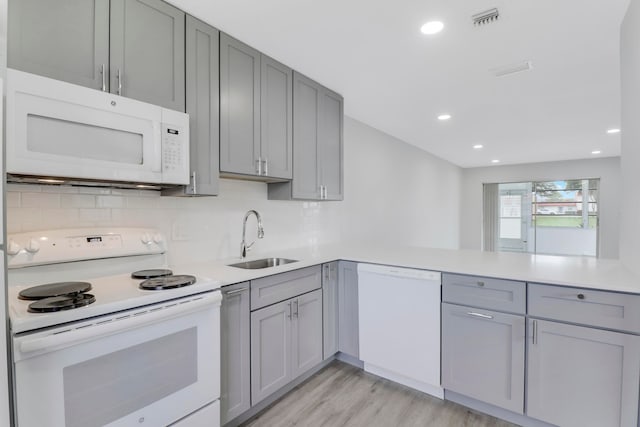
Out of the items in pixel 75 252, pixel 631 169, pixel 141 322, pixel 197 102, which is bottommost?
pixel 141 322

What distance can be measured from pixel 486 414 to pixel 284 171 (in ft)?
7.07

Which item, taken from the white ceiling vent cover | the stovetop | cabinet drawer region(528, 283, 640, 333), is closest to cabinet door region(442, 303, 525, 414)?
cabinet drawer region(528, 283, 640, 333)

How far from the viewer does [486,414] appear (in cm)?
199

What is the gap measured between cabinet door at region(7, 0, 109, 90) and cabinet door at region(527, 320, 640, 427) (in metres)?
2.61

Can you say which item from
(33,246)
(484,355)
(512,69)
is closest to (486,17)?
(512,69)

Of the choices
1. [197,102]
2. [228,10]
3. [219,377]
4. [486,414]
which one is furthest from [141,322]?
[486,414]

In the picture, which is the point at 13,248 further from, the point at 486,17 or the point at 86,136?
the point at 486,17

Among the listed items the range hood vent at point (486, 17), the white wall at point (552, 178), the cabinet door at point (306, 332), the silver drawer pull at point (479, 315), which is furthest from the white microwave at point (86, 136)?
the white wall at point (552, 178)

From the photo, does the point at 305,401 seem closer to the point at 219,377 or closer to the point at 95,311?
the point at 219,377

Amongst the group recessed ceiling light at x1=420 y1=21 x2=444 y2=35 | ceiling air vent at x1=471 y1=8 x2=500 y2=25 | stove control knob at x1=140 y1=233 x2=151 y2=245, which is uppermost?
recessed ceiling light at x1=420 y1=21 x2=444 y2=35

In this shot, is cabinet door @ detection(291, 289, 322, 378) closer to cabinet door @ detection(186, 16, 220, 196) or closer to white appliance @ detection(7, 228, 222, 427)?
white appliance @ detection(7, 228, 222, 427)

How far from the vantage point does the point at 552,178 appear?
6812mm

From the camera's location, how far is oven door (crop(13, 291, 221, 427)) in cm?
105

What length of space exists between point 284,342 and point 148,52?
188cm
